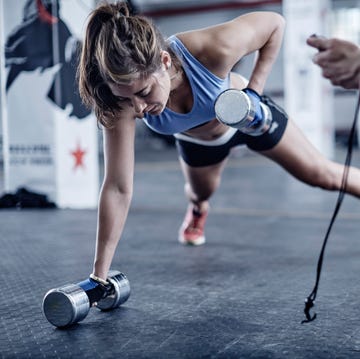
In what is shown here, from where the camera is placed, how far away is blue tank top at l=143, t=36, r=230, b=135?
1959 mm

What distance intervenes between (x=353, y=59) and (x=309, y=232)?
1.80 meters

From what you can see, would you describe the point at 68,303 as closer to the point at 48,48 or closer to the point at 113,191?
the point at 113,191

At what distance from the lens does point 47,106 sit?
420 centimetres

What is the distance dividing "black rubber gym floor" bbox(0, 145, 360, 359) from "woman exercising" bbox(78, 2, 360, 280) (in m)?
0.28

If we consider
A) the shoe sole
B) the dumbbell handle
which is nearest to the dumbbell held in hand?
the dumbbell handle

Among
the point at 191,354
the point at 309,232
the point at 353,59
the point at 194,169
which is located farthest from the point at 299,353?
the point at 309,232

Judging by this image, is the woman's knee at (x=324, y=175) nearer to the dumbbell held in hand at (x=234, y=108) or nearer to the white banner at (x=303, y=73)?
the dumbbell held in hand at (x=234, y=108)

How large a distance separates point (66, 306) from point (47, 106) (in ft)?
8.86

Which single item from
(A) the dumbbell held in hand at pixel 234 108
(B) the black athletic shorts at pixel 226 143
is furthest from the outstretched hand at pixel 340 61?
(B) the black athletic shorts at pixel 226 143

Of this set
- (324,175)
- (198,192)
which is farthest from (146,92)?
(198,192)

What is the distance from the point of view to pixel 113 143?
1.86 m

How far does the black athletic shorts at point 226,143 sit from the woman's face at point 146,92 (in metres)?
0.59

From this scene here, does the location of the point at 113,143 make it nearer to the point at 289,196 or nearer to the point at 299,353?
the point at 299,353

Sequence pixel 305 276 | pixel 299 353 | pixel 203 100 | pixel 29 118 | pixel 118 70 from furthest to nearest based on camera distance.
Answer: pixel 29 118
pixel 305 276
pixel 203 100
pixel 118 70
pixel 299 353
